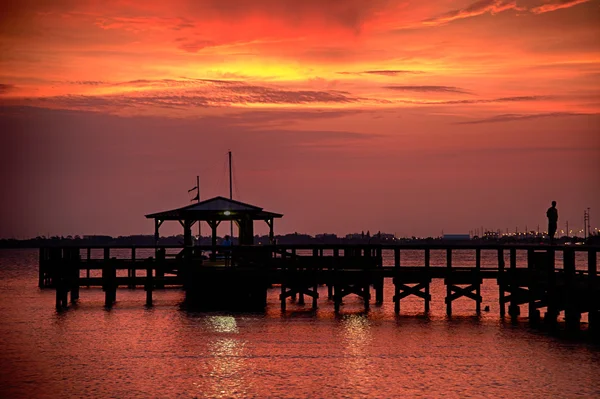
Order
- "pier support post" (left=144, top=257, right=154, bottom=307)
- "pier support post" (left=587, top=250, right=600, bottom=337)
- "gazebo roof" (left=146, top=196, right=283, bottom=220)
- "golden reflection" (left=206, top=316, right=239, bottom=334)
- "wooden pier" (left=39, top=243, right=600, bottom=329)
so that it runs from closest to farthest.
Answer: "pier support post" (left=587, top=250, right=600, bottom=337)
"wooden pier" (left=39, top=243, right=600, bottom=329)
"golden reflection" (left=206, top=316, right=239, bottom=334)
"pier support post" (left=144, top=257, right=154, bottom=307)
"gazebo roof" (left=146, top=196, right=283, bottom=220)

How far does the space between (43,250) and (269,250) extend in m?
24.9

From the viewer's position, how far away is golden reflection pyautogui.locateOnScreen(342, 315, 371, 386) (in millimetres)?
25452

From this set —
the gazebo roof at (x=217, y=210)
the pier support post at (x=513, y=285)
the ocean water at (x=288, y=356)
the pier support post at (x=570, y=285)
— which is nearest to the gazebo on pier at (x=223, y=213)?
the gazebo roof at (x=217, y=210)

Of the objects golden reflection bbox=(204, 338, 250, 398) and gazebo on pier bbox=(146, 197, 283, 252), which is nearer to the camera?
golden reflection bbox=(204, 338, 250, 398)

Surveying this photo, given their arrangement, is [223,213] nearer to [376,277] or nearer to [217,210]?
[217,210]

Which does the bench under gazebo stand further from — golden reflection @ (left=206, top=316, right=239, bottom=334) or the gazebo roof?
golden reflection @ (left=206, top=316, right=239, bottom=334)

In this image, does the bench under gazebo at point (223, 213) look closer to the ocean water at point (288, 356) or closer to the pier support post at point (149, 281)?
the pier support post at point (149, 281)

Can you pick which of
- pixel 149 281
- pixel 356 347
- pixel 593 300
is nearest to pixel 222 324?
pixel 356 347

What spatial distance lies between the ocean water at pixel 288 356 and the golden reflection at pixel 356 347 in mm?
45

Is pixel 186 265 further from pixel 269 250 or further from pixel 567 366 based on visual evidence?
pixel 567 366

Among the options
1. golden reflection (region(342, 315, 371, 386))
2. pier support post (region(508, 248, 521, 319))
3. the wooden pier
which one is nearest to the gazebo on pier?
the wooden pier

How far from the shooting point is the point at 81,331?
35.8 meters

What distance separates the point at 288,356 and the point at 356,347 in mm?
2889

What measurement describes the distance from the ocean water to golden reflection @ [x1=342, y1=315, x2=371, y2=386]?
0.15 feet
